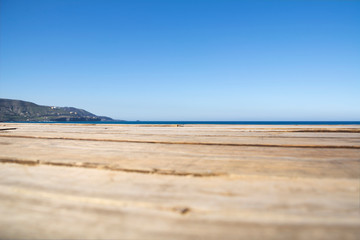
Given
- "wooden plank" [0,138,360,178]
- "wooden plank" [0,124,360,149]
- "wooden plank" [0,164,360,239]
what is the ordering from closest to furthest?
"wooden plank" [0,164,360,239]
"wooden plank" [0,138,360,178]
"wooden plank" [0,124,360,149]

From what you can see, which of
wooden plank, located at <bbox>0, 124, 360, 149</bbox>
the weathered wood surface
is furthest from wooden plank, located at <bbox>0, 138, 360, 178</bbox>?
wooden plank, located at <bbox>0, 124, 360, 149</bbox>

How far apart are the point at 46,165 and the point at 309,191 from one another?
1493 millimetres

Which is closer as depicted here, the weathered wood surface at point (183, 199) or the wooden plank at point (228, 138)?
the weathered wood surface at point (183, 199)

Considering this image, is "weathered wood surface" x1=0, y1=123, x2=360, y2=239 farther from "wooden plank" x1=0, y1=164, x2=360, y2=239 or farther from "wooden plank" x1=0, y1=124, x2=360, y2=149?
"wooden plank" x1=0, y1=124, x2=360, y2=149

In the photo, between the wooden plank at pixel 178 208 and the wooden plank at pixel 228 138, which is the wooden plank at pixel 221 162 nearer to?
the wooden plank at pixel 178 208

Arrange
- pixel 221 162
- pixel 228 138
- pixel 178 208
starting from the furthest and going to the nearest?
pixel 228 138, pixel 221 162, pixel 178 208

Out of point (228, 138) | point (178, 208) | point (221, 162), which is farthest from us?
point (228, 138)

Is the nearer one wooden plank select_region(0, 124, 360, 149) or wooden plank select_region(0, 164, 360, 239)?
wooden plank select_region(0, 164, 360, 239)

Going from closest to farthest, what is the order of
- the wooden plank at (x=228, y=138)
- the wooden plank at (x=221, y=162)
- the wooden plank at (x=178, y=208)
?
the wooden plank at (x=178, y=208)
the wooden plank at (x=221, y=162)
the wooden plank at (x=228, y=138)

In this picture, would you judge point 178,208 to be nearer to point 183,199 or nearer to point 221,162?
point 183,199

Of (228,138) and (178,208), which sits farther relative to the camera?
(228,138)

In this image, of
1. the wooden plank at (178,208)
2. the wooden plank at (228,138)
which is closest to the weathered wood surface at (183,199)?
the wooden plank at (178,208)

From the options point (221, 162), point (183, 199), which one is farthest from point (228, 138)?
point (183, 199)

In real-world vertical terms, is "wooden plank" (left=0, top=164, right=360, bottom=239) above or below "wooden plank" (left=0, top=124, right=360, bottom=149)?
below
